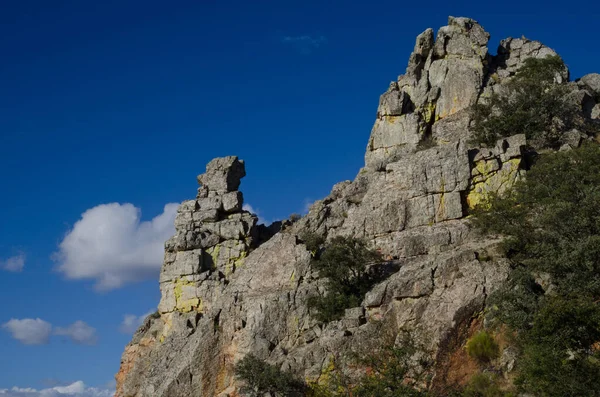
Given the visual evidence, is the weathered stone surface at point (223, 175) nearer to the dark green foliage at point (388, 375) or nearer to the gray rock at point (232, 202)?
the gray rock at point (232, 202)

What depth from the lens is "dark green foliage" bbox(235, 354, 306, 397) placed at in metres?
49.8

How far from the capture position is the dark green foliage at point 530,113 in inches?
2768

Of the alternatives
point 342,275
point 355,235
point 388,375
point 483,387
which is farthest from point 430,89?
point 388,375

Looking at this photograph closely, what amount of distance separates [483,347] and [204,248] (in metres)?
36.3

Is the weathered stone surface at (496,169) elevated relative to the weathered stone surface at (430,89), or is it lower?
→ lower

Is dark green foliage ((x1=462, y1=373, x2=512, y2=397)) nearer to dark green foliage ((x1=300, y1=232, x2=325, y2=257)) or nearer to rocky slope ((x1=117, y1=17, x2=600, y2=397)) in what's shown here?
rocky slope ((x1=117, y1=17, x2=600, y2=397))

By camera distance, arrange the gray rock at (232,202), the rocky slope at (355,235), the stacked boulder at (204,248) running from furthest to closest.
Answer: the gray rock at (232,202) → the stacked boulder at (204,248) → the rocky slope at (355,235)

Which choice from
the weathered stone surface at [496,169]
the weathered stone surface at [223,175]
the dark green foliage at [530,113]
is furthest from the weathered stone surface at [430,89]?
the weathered stone surface at [223,175]

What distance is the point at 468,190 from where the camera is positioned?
63531mm

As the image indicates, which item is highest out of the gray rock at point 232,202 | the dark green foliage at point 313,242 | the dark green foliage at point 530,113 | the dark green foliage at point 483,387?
the dark green foliage at point 530,113

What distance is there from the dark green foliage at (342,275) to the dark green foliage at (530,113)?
818 inches

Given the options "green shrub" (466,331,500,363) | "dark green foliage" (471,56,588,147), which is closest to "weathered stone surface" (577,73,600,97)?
"dark green foliage" (471,56,588,147)

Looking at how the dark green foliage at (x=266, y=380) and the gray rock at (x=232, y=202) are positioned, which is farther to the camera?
the gray rock at (x=232, y=202)

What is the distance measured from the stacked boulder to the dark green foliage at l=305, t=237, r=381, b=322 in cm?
1396
